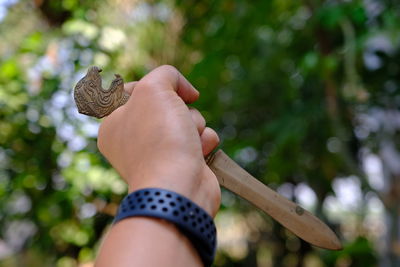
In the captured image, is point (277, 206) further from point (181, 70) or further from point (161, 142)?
point (181, 70)

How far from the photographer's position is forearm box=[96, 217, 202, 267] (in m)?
0.53

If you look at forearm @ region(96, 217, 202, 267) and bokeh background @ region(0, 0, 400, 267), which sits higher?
forearm @ region(96, 217, 202, 267)

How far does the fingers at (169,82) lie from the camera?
687 millimetres

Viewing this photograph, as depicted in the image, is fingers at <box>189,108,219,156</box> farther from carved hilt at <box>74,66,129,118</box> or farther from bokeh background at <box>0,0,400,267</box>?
bokeh background at <box>0,0,400,267</box>

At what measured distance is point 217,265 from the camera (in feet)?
15.1

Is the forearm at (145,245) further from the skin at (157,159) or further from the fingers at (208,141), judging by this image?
the fingers at (208,141)

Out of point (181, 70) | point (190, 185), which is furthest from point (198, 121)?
point (181, 70)

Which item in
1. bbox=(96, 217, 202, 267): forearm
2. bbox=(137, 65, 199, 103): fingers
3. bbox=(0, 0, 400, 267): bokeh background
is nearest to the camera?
bbox=(96, 217, 202, 267): forearm

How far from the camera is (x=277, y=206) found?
74cm

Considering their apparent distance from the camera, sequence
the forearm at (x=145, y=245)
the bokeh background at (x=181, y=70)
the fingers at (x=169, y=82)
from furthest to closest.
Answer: the bokeh background at (x=181, y=70) → the fingers at (x=169, y=82) → the forearm at (x=145, y=245)

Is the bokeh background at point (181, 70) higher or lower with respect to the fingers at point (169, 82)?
lower

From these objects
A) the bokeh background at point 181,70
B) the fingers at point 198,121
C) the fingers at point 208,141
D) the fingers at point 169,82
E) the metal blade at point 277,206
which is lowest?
the bokeh background at point 181,70

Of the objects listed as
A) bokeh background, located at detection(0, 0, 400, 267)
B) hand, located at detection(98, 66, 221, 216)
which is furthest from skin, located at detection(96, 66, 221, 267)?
bokeh background, located at detection(0, 0, 400, 267)

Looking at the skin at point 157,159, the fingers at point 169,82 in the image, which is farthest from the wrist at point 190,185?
the fingers at point 169,82
